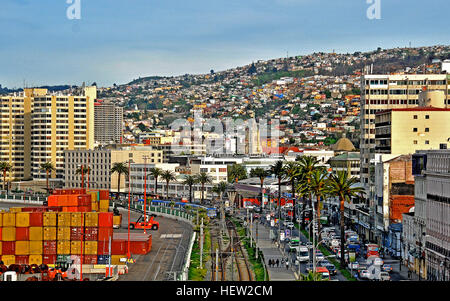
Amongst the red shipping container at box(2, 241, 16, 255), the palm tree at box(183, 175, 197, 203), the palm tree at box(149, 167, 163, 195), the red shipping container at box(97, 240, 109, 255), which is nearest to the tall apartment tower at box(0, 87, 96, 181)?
the palm tree at box(149, 167, 163, 195)

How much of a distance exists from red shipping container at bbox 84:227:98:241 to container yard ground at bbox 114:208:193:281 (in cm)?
375

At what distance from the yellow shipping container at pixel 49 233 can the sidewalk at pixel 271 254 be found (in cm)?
1709

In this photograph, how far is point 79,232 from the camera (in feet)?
202

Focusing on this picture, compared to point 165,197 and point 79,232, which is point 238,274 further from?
point 165,197

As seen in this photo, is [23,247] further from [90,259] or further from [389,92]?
[389,92]

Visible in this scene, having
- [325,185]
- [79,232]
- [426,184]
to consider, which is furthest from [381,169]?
[79,232]

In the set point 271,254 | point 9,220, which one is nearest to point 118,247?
point 9,220

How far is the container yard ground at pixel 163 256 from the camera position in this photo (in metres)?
53.9

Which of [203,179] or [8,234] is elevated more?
[203,179]

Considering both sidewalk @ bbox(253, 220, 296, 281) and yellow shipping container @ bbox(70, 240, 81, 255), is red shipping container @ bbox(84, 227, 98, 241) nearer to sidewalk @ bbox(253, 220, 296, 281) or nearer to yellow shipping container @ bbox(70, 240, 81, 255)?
yellow shipping container @ bbox(70, 240, 81, 255)

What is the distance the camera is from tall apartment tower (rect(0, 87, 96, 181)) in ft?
603

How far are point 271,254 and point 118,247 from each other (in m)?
13.6

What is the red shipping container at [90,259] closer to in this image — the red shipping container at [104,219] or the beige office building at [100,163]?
the red shipping container at [104,219]

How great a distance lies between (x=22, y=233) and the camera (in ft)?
199
